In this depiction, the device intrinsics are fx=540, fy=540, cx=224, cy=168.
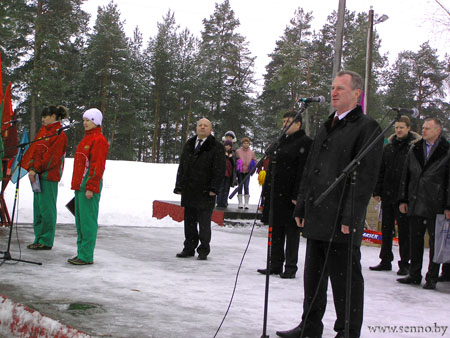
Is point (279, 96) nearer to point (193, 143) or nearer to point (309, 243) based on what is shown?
point (193, 143)

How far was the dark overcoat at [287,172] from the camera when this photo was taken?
6.50m

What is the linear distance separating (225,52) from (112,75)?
36.2 ft

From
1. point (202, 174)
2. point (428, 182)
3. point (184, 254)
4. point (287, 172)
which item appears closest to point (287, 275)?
point (287, 172)

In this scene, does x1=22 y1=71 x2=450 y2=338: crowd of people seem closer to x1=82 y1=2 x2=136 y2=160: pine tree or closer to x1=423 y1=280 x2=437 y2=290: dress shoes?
x1=423 y1=280 x2=437 y2=290: dress shoes

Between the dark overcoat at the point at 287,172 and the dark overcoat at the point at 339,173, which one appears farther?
the dark overcoat at the point at 287,172

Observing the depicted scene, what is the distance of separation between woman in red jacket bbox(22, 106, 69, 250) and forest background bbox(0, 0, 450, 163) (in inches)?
1215

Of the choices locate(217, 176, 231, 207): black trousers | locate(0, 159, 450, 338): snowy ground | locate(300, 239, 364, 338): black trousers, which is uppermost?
locate(217, 176, 231, 207): black trousers

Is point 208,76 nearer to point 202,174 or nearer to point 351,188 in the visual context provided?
point 202,174

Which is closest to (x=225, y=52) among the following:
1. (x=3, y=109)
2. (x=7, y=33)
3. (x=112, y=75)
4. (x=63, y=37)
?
(x=112, y=75)

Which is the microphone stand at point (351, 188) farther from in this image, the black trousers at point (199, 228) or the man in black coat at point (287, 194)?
the black trousers at point (199, 228)

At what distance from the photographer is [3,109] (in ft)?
26.8

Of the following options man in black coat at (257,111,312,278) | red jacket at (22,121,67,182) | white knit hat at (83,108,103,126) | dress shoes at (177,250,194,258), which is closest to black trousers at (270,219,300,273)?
man in black coat at (257,111,312,278)

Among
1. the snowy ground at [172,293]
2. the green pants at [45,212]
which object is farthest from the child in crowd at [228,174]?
the green pants at [45,212]

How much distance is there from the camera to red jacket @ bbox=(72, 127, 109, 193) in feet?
21.0
